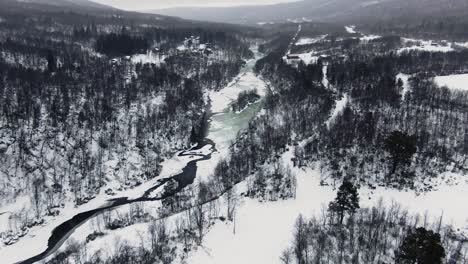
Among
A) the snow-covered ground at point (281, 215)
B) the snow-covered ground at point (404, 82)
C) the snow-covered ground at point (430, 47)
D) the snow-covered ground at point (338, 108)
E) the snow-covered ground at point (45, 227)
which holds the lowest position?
the snow-covered ground at point (45, 227)

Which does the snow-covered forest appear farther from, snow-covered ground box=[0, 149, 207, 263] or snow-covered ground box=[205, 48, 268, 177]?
snow-covered ground box=[205, 48, 268, 177]

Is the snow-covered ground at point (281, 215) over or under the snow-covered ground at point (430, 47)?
under

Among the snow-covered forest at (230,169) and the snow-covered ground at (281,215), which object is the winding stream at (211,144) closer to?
the snow-covered forest at (230,169)

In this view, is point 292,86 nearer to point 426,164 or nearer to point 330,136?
point 330,136

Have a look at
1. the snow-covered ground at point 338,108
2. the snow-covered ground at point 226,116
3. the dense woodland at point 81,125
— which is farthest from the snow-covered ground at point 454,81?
the dense woodland at point 81,125

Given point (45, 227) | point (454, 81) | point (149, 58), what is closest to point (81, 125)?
point (45, 227)

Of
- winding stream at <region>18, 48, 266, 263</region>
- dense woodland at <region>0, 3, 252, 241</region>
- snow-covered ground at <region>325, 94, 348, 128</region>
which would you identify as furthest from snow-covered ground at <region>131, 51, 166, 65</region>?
snow-covered ground at <region>325, 94, 348, 128</region>

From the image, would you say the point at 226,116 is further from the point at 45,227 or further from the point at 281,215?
the point at 45,227
